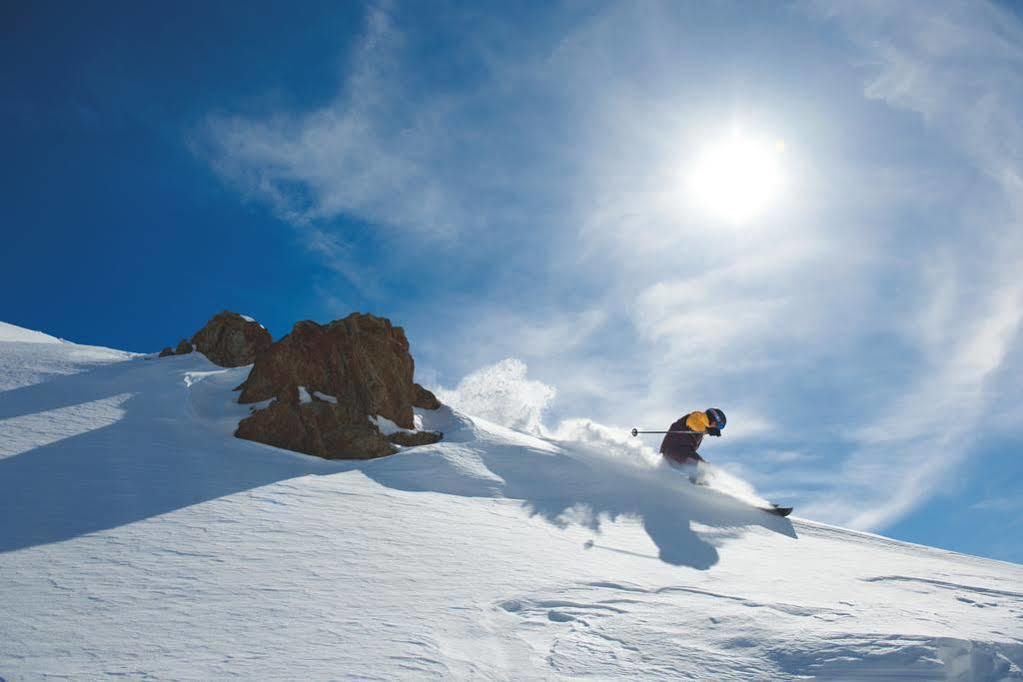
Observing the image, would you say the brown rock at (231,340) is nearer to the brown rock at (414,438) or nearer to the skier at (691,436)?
the brown rock at (414,438)

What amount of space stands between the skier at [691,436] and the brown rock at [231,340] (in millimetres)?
13312

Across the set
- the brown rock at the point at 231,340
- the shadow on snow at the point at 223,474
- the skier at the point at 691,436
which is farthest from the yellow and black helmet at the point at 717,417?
the brown rock at the point at 231,340

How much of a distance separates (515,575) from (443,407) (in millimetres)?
10824

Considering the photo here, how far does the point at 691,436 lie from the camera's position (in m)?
16.0

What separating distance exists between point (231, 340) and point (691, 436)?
1513 cm

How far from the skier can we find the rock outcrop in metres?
6.20

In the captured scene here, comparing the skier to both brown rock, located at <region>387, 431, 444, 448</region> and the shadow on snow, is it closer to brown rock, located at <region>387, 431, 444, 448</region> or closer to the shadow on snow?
the shadow on snow

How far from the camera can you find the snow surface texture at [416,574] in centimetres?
449

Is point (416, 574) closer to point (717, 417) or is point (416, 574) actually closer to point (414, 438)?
point (414, 438)

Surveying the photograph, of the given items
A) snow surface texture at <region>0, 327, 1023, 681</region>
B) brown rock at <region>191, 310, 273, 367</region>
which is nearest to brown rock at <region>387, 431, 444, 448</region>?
snow surface texture at <region>0, 327, 1023, 681</region>

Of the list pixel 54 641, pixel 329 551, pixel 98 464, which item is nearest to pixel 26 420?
pixel 98 464

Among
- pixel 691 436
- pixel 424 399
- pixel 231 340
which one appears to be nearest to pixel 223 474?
pixel 424 399

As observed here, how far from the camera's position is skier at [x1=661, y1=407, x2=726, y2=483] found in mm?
15648

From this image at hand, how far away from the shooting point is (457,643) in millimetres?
4738
